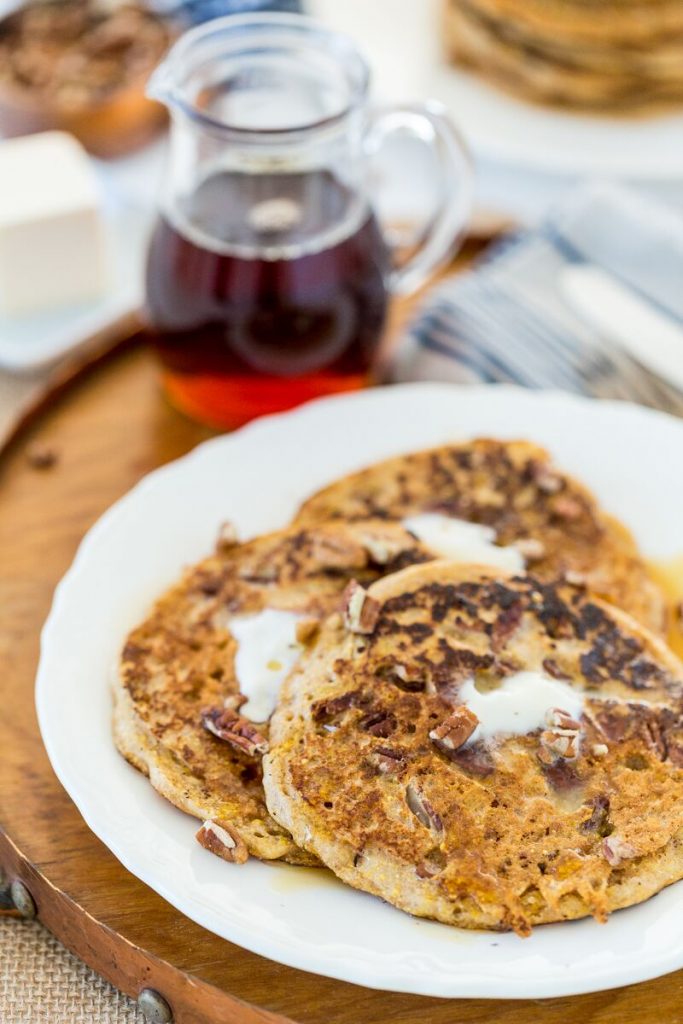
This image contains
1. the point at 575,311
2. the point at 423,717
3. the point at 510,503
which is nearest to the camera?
the point at 423,717

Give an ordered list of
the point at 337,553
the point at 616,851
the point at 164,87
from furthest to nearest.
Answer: the point at 164,87 → the point at 337,553 → the point at 616,851

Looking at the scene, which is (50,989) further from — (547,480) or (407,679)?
(547,480)

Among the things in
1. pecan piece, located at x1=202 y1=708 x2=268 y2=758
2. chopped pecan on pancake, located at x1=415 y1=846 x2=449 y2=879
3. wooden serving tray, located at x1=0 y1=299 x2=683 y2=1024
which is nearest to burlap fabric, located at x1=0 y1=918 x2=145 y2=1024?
wooden serving tray, located at x1=0 y1=299 x2=683 y2=1024

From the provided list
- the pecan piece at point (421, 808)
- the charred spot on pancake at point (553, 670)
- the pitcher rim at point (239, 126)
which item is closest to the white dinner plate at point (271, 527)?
the pecan piece at point (421, 808)

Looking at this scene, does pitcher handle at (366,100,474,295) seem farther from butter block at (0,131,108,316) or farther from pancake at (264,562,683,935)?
pancake at (264,562,683,935)

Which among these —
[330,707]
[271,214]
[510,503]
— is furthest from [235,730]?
[271,214]

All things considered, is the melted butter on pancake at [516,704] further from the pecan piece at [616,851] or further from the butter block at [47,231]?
the butter block at [47,231]
